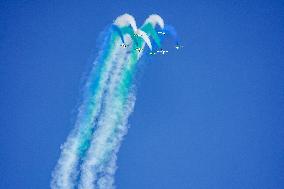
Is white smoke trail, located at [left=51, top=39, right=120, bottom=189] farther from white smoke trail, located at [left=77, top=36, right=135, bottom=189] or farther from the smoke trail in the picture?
white smoke trail, located at [left=77, top=36, right=135, bottom=189]

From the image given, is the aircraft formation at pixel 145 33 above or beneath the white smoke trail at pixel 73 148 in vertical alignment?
above

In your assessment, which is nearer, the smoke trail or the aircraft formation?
the smoke trail

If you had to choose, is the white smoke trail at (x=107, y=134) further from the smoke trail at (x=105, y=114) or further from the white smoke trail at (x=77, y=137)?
the white smoke trail at (x=77, y=137)

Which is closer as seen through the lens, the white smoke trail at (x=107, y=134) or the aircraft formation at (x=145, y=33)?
the white smoke trail at (x=107, y=134)

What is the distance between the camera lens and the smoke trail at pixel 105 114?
5305mm

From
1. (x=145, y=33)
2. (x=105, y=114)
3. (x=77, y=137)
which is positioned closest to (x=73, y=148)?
(x=77, y=137)

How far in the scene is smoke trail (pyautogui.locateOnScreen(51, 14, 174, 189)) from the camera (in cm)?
530

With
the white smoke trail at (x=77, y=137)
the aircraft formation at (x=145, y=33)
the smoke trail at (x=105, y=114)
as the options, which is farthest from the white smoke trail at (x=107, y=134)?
the aircraft formation at (x=145, y=33)

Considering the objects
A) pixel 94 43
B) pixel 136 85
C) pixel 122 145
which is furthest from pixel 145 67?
pixel 122 145

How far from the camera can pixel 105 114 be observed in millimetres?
5422

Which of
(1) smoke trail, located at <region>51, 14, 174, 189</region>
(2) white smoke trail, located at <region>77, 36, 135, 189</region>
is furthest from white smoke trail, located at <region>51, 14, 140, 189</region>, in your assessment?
(2) white smoke trail, located at <region>77, 36, 135, 189</region>

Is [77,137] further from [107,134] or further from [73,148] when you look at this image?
[107,134]

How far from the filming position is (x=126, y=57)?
5555 millimetres

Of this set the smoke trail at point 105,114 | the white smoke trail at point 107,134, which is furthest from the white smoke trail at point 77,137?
the white smoke trail at point 107,134
